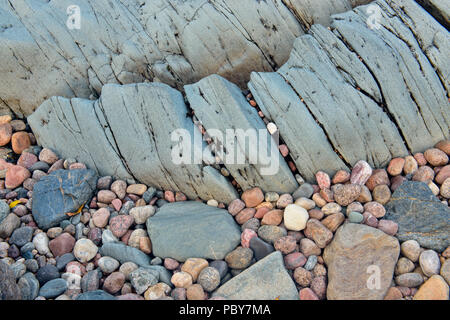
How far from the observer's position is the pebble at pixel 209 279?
3102 millimetres

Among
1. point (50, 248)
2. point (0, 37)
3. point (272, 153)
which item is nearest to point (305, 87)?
point (272, 153)

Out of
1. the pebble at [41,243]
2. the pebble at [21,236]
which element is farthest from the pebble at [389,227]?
the pebble at [21,236]

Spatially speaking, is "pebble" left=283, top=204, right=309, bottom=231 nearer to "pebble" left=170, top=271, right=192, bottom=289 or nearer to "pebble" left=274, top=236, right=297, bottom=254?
"pebble" left=274, top=236, right=297, bottom=254

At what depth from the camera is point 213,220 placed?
3562 mm

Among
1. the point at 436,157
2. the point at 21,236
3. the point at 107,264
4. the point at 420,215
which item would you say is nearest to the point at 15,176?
the point at 21,236

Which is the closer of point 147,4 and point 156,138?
point 156,138

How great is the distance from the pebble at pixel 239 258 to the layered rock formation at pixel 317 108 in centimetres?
69

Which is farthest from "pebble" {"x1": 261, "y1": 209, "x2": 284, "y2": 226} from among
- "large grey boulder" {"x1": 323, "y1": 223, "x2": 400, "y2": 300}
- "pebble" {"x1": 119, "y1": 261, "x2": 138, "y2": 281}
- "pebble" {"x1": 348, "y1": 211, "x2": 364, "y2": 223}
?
"pebble" {"x1": 119, "y1": 261, "x2": 138, "y2": 281}

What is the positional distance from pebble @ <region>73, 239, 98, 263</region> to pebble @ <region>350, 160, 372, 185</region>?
2854 mm

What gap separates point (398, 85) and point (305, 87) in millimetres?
1062

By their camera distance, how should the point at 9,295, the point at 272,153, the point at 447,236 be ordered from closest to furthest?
the point at 9,295
the point at 447,236
the point at 272,153

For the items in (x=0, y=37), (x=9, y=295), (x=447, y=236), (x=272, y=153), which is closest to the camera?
(x=9, y=295)

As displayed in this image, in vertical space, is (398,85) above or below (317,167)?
above

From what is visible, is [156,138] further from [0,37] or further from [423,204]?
[423,204]
